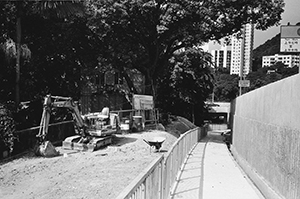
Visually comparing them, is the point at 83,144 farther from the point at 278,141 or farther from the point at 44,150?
the point at 278,141

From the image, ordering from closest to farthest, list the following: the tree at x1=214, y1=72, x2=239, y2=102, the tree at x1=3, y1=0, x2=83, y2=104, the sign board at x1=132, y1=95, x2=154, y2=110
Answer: the tree at x1=3, y1=0, x2=83, y2=104 → the sign board at x1=132, y1=95, x2=154, y2=110 → the tree at x1=214, y1=72, x2=239, y2=102

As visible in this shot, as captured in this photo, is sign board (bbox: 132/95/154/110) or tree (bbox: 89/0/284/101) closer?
tree (bbox: 89/0/284/101)

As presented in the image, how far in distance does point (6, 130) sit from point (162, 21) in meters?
13.6

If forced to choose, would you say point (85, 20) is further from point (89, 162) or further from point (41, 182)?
point (41, 182)

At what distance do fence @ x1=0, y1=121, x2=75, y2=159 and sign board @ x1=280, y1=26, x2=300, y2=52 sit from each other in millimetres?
11775

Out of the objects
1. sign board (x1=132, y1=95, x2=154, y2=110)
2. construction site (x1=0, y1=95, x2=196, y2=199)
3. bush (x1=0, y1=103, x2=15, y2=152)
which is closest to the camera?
construction site (x1=0, y1=95, x2=196, y2=199)

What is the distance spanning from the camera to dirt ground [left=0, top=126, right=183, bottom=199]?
1009 cm

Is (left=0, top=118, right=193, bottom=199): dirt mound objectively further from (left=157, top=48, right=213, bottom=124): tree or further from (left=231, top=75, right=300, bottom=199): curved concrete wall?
(left=157, top=48, right=213, bottom=124): tree

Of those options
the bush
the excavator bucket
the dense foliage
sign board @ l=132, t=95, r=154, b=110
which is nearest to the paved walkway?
the excavator bucket

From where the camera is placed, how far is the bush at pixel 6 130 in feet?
46.9

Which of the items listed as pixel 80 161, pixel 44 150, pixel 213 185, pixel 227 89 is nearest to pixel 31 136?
pixel 44 150

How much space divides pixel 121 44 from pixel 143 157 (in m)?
13.7

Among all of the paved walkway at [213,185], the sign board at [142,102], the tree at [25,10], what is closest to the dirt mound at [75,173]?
the paved walkway at [213,185]

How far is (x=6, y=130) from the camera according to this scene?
14352 millimetres
